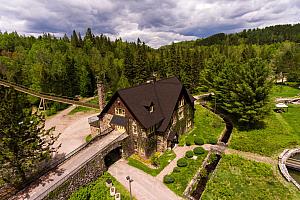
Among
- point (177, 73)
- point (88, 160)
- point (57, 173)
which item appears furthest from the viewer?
point (177, 73)

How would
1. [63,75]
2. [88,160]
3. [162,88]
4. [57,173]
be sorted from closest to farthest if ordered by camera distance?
[57,173] → [88,160] → [162,88] → [63,75]

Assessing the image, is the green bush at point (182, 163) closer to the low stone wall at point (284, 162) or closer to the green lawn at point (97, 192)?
the green lawn at point (97, 192)

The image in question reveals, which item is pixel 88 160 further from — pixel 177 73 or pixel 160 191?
pixel 177 73

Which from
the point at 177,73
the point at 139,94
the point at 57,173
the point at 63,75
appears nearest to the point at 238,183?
the point at 139,94

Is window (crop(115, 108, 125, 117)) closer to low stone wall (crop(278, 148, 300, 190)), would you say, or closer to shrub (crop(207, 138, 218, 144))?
shrub (crop(207, 138, 218, 144))

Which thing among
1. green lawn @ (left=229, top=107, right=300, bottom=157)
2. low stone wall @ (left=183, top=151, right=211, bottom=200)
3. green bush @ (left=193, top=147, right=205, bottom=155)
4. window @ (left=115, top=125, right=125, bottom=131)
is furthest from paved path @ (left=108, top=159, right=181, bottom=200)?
green lawn @ (left=229, top=107, right=300, bottom=157)

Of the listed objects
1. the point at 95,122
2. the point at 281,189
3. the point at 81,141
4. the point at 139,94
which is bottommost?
the point at 281,189

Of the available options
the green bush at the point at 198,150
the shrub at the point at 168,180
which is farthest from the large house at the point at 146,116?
the shrub at the point at 168,180

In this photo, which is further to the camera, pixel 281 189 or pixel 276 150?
pixel 276 150

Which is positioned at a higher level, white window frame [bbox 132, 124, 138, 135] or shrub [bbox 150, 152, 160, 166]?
white window frame [bbox 132, 124, 138, 135]
